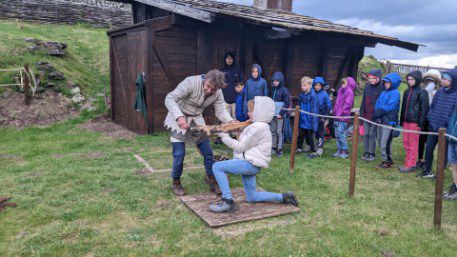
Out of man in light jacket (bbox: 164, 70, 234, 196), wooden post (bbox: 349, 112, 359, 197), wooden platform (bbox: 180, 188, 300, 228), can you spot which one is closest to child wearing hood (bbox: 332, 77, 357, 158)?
wooden post (bbox: 349, 112, 359, 197)

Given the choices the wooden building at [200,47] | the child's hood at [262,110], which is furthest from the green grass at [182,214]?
the wooden building at [200,47]

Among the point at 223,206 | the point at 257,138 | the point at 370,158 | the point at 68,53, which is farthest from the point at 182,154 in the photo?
the point at 68,53

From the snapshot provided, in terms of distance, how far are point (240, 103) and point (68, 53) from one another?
31.9ft

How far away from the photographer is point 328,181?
613 centimetres

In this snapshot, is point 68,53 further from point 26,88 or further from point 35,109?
point 35,109

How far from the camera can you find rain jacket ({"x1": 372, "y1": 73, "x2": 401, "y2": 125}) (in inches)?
272

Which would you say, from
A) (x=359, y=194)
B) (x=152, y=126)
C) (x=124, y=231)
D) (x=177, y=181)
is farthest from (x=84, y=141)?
(x=359, y=194)

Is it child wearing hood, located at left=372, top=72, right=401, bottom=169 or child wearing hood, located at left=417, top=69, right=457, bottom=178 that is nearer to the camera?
→ child wearing hood, located at left=417, top=69, right=457, bottom=178

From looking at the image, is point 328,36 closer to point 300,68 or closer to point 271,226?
point 300,68

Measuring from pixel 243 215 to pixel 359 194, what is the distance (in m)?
2.13

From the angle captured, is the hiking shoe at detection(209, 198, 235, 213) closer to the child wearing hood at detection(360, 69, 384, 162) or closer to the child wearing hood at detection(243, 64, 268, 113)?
the child wearing hood at detection(243, 64, 268, 113)

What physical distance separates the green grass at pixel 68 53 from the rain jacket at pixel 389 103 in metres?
9.87

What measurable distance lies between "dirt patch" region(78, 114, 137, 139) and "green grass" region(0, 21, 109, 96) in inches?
73.0

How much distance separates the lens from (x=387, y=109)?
22.8 ft
